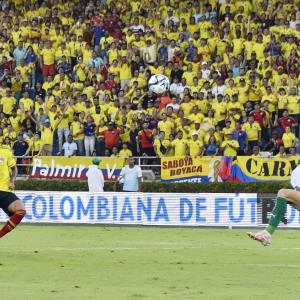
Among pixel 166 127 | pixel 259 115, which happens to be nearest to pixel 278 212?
pixel 259 115

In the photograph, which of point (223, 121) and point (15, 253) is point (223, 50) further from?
point (15, 253)

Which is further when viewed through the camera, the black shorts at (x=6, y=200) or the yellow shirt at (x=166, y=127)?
the yellow shirt at (x=166, y=127)

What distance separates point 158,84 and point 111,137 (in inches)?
91.3

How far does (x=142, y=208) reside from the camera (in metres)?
25.3

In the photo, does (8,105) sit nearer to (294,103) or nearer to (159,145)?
(159,145)

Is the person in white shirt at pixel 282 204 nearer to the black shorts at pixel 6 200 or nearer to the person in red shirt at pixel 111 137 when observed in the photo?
the black shorts at pixel 6 200

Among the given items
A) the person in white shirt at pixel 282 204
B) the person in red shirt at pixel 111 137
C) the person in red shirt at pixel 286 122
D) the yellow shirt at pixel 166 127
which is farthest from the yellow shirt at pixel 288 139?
the person in white shirt at pixel 282 204

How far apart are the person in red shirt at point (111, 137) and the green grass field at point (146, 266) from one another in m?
8.41

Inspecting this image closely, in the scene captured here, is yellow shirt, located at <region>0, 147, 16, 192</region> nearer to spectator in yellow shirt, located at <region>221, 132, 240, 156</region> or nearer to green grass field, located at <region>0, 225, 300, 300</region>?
green grass field, located at <region>0, 225, 300, 300</region>

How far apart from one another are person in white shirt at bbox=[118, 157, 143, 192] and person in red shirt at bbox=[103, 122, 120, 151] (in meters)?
2.92

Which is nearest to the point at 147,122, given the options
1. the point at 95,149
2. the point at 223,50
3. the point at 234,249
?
the point at 95,149

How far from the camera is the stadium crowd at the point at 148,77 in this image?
99.2ft

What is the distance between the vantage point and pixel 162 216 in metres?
25.2

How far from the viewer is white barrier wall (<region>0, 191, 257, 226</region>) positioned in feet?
81.2
